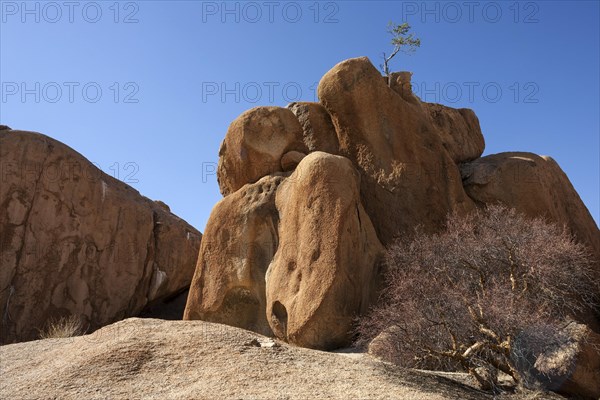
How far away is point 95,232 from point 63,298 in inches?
88.9

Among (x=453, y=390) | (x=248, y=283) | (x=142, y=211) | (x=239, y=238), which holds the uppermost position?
(x=142, y=211)

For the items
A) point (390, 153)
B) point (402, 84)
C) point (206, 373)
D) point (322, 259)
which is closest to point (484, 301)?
point (322, 259)

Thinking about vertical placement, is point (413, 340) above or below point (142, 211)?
below

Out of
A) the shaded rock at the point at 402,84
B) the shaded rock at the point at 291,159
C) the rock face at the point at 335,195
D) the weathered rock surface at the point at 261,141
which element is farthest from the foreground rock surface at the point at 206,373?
the shaded rock at the point at 402,84

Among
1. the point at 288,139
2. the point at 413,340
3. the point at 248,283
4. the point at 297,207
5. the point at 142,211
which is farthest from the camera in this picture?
the point at 142,211

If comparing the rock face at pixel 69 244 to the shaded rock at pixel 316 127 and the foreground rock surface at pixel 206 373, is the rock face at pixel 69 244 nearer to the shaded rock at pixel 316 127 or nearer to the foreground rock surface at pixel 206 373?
the shaded rock at pixel 316 127

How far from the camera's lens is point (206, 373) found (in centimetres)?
728

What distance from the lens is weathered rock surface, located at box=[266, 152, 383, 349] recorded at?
36.1 feet

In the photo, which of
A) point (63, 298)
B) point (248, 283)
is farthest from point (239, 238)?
point (63, 298)

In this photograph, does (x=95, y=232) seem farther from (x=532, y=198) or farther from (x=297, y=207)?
(x=532, y=198)

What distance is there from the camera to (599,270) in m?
12.3

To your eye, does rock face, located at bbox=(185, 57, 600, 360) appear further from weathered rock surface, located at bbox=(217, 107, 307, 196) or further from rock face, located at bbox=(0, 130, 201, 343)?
rock face, located at bbox=(0, 130, 201, 343)

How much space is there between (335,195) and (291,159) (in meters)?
2.66

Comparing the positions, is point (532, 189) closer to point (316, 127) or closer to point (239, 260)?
point (316, 127)
